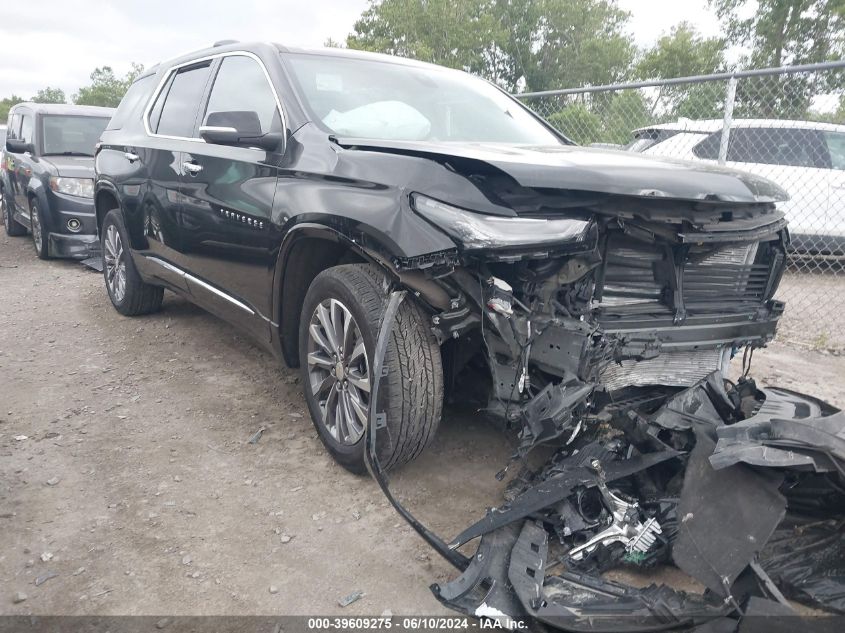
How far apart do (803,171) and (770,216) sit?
16.1 ft

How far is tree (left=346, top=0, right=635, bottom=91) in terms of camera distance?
2900 cm

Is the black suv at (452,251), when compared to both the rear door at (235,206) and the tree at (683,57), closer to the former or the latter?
the rear door at (235,206)

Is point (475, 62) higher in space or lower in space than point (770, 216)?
higher

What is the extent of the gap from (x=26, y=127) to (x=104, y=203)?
4251 millimetres

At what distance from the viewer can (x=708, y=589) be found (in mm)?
1820

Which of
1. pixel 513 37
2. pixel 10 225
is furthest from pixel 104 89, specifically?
pixel 10 225

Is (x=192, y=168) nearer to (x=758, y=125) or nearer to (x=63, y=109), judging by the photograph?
(x=758, y=125)

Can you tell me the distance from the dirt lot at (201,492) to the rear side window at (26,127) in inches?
190

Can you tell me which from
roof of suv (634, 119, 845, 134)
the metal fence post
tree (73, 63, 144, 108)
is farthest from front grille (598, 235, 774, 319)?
tree (73, 63, 144, 108)

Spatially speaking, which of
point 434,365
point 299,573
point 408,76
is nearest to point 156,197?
point 408,76

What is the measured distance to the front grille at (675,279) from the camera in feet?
7.77

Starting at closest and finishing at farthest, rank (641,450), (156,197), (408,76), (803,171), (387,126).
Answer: (641,450), (387,126), (408,76), (156,197), (803,171)

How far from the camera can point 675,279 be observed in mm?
2447

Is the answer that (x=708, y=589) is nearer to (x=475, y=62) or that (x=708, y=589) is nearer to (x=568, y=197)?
(x=568, y=197)
